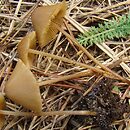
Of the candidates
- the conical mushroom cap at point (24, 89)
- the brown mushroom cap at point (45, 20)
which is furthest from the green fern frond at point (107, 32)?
the conical mushroom cap at point (24, 89)

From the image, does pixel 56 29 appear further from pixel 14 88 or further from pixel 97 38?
pixel 14 88

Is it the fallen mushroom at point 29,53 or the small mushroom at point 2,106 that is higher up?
the fallen mushroom at point 29,53

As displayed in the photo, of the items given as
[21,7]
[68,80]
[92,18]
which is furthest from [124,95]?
[21,7]

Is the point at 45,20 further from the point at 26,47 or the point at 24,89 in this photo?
the point at 24,89

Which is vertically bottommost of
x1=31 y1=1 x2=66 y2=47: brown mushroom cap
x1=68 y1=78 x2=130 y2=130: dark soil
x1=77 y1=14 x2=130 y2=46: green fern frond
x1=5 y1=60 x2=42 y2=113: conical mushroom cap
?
x1=68 y1=78 x2=130 y2=130: dark soil

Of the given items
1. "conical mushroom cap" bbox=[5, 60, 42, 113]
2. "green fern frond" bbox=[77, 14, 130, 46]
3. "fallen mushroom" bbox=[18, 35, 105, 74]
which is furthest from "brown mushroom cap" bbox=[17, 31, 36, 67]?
"green fern frond" bbox=[77, 14, 130, 46]

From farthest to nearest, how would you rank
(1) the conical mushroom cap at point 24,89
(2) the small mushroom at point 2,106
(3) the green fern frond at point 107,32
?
(3) the green fern frond at point 107,32 < (2) the small mushroom at point 2,106 < (1) the conical mushroom cap at point 24,89

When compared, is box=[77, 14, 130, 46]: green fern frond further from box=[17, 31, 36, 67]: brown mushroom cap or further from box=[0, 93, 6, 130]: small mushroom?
box=[0, 93, 6, 130]: small mushroom

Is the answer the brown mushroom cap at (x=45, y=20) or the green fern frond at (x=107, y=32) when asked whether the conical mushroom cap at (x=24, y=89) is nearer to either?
the brown mushroom cap at (x=45, y=20)
